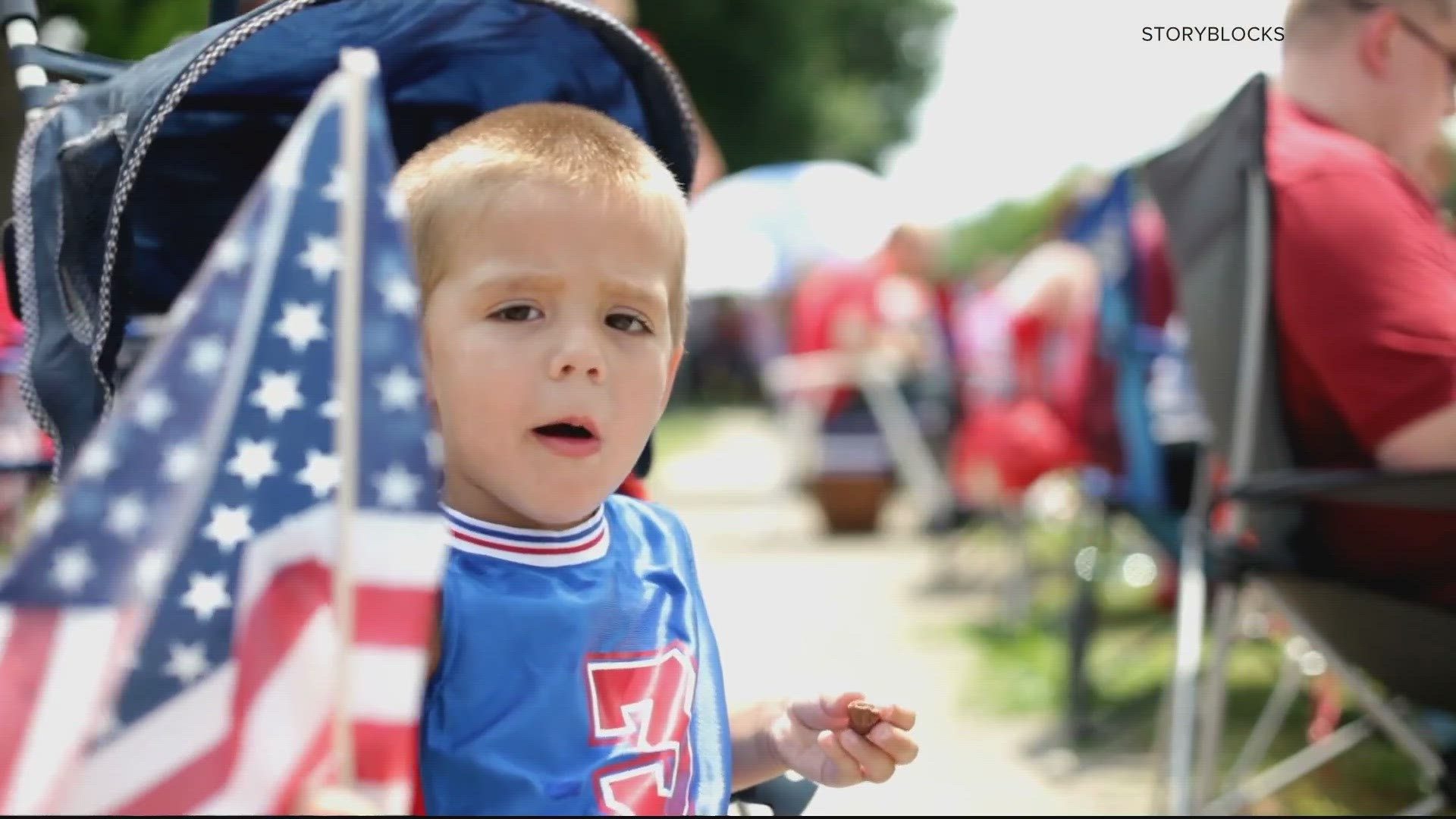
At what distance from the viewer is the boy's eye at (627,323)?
1443 mm

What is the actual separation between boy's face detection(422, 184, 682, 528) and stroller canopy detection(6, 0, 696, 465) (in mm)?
323

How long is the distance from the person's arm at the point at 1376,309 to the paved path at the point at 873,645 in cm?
108

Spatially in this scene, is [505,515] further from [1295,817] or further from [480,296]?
[1295,817]

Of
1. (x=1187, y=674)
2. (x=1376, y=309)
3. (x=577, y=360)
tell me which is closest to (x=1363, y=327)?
(x=1376, y=309)

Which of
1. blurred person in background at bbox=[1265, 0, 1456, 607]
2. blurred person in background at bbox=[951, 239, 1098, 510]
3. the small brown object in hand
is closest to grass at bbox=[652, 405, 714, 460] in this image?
blurred person in background at bbox=[951, 239, 1098, 510]

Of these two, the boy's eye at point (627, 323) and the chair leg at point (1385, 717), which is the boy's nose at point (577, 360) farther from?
the chair leg at point (1385, 717)

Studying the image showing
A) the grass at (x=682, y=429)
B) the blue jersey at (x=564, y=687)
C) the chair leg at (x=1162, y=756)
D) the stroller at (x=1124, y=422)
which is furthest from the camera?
the grass at (x=682, y=429)

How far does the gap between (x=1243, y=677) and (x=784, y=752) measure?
12.4 ft

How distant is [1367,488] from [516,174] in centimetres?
155

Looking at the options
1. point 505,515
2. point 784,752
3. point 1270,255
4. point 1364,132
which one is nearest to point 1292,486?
point 1270,255

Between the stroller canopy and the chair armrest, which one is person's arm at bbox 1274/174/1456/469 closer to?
the chair armrest

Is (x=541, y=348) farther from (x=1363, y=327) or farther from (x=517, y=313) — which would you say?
(x=1363, y=327)

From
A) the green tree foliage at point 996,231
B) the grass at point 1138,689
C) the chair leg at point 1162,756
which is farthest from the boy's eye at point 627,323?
the green tree foliage at point 996,231

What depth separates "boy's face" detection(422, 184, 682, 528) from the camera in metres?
1.35
